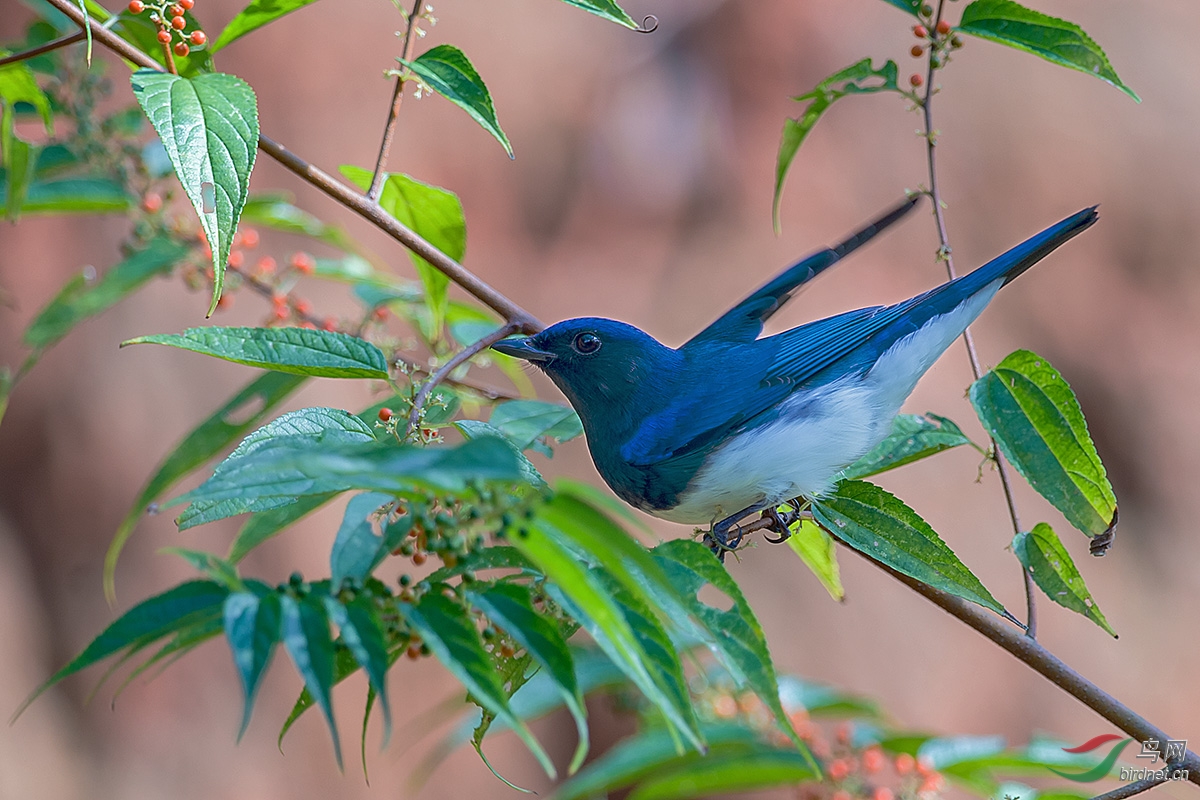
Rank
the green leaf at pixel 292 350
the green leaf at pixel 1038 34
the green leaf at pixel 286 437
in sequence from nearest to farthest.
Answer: the green leaf at pixel 286 437, the green leaf at pixel 292 350, the green leaf at pixel 1038 34

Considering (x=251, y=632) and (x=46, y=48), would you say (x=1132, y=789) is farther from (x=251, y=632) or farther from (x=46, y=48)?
(x=46, y=48)

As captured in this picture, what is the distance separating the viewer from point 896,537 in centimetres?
145

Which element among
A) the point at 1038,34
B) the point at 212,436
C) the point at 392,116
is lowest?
the point at 212,436

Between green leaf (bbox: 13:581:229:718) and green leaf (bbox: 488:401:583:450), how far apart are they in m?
0.79

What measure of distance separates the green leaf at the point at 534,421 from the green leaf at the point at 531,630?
702 mm

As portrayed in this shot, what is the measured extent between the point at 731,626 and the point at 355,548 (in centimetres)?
44

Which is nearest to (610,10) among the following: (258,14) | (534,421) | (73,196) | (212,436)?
(258,14)

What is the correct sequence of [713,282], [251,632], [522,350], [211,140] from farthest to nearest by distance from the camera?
[713,282], [522,350], [211,140], [251,632]

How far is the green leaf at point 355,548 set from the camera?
41.4 inches

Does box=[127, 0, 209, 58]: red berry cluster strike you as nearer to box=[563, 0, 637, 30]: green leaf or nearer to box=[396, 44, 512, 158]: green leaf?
box=[396, 44, 512, 158]: green leaf

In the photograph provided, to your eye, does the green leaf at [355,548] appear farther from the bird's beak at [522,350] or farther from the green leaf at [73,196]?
the green leaf at [73,196]

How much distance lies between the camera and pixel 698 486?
1.92 metres

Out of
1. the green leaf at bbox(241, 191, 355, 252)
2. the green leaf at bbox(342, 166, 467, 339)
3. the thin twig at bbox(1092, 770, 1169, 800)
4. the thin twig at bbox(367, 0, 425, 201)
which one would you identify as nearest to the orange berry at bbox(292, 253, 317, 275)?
the green leaf at bbox(241, 191, 355, 252)

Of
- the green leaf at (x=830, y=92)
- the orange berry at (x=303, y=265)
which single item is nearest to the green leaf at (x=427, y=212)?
the orange berry at (x=303, y=265)
